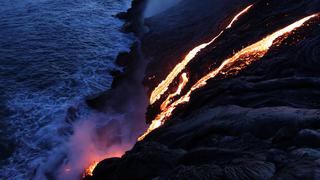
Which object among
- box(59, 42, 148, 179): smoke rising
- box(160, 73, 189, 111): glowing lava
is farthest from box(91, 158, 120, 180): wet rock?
box(160, 73, 189, 111): glowing lava

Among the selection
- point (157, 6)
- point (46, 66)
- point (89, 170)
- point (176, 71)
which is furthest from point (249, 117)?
point (157, 6)

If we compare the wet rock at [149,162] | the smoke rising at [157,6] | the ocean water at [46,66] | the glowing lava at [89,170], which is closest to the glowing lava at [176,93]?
the glowing lava at [89,170]

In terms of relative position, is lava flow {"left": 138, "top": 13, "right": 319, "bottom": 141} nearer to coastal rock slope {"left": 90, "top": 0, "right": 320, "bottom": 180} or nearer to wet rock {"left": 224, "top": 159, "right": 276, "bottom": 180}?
coastal rock slope {"left": 90, "top": 0, "right": 320, "bottom": 180}

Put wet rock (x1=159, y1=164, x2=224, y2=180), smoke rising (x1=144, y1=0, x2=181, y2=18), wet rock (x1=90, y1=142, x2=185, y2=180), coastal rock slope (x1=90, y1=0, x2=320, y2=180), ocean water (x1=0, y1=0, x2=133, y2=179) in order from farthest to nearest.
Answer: smoke rising (x1=144, y1=0, x2=181, y2=18)
ocean water (x1=0, y1=0, x2=133, y2=179)
wet rock (x1=90, y1=142, x2=185, y2=180)
coastal rock slope (x1=90, y1=0, x2=320, y2=180)
wet rock (x1=159, y1=164, x2=224, y2=180)

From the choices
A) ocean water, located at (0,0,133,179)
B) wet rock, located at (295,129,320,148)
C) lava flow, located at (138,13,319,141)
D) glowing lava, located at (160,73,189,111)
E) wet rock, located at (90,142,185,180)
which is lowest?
ocean water, located at (0,0,133,179)

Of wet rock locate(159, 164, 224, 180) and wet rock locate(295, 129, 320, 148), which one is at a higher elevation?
wet rock locate(295, 129, 320, 148)
